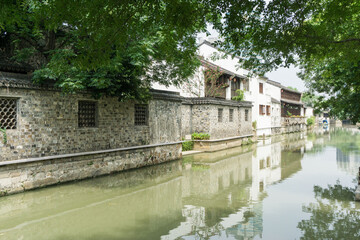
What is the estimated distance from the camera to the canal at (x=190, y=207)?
618 cm

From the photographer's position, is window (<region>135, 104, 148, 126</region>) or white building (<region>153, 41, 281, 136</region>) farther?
white building (<region>153, 41, 281, 136</region>)

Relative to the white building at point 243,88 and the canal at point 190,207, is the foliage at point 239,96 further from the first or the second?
the canal at point 190,207

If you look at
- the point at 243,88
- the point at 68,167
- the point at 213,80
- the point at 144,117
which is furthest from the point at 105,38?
the point at 243,88

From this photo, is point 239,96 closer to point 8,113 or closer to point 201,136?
point 201,136

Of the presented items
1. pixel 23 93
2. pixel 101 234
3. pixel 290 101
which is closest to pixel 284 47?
pixel 101 234

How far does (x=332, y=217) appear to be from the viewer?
23.1 feet

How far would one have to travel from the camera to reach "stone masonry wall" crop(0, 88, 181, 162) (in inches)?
352

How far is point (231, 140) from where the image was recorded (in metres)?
23.0

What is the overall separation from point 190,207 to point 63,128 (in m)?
5.32

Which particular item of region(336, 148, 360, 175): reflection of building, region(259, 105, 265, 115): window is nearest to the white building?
region(259, 105, 265, 115): window

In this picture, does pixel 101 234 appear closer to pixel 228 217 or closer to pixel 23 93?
pixel 228 217

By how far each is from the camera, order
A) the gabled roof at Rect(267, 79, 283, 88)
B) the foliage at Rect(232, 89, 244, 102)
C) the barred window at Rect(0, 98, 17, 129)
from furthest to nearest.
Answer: the gabled roof at Rect(267, 79, 283, 88), the foliage at Rect(232, 89, 244, 102), the barred window at Rect(0, 98, 17, 129)

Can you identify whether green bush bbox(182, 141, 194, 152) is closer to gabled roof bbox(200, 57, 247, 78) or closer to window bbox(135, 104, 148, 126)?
window bbox(135, 104, 148, 126)

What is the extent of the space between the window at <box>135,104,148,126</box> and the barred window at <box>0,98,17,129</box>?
18.3 ft
